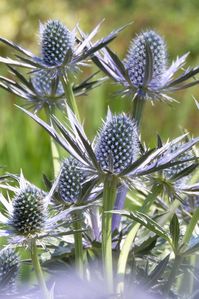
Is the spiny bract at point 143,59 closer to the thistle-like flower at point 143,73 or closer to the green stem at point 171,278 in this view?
the thistle-like flower at point 143,73

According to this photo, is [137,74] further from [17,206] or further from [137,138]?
[17,206]

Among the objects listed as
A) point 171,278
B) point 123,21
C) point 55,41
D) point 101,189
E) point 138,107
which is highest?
point 123,21

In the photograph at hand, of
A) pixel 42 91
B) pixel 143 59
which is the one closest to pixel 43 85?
pixel 42 91

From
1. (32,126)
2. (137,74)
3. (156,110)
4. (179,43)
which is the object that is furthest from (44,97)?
(179,43)

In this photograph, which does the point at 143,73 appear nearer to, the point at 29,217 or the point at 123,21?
the point at 29,217

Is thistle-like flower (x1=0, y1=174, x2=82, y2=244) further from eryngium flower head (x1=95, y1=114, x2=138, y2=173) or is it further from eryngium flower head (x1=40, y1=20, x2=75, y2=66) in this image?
eryngium flower head (x1=40, y1=20, x2=75, y2=66)

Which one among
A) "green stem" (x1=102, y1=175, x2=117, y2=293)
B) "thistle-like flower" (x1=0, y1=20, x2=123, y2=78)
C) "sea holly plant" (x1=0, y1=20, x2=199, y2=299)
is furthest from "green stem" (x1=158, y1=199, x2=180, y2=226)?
"thistle-like flower" (x1=0, y1=20, x2=123, y2=78)

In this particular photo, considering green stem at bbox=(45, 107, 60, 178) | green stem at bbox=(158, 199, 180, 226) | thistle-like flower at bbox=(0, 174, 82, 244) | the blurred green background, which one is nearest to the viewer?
thistle-like flower at bbox=(0, 174, 82, 244)
